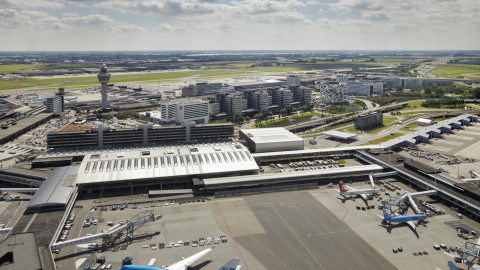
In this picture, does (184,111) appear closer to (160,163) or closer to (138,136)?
(138,136)

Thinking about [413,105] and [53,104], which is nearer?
[53,104]

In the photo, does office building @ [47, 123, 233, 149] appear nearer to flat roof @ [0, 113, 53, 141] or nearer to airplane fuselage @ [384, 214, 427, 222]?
flat roof @ [0, 113, 53, 141]

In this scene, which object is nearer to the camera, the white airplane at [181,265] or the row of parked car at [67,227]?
the white airplane at [181,265]

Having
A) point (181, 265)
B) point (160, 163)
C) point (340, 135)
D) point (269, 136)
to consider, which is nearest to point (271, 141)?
point (269, 136)

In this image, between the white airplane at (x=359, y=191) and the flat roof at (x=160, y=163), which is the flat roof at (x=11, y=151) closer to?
the flat roof at (x=160, y=163)

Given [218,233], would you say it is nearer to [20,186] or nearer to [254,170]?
[254,170]

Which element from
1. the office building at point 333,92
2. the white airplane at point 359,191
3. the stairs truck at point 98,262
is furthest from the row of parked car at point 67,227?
the office building at point 333,92
